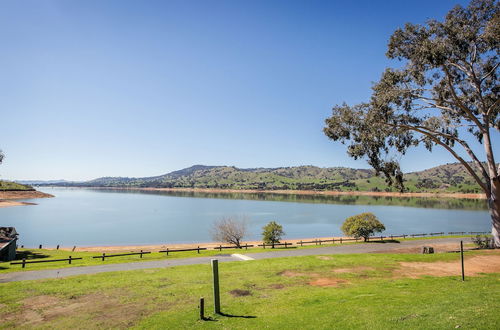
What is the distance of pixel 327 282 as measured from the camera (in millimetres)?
20047

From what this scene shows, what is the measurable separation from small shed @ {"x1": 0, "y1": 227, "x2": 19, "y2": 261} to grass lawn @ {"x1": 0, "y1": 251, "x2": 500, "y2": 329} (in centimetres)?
1770

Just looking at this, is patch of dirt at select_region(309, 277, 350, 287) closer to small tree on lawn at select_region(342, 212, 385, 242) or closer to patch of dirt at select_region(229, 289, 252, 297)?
patch of dirt at select_region(229, 289, 252, 297)

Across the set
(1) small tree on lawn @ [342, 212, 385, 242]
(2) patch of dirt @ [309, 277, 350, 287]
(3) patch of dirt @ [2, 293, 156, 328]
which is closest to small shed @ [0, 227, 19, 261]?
(3) patch of dirt @ [2, 293, 156, 328]

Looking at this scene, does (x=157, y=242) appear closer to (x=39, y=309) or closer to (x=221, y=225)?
(x=221, y=225)

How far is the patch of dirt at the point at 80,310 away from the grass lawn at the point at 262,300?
4 cm

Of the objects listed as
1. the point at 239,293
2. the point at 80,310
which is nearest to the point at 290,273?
the point at 239,293

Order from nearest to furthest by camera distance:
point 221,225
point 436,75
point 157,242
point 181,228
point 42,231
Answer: point 436,75, point 221,225, point 157,242, point 42,231, point 181,228

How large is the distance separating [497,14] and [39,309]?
115 ft

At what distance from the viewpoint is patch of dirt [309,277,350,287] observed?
768 inches

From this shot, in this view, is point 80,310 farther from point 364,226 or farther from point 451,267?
point 364,226

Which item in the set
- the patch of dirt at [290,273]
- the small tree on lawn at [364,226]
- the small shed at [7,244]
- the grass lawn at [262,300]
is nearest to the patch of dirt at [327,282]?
the grass lawn at [262,300]

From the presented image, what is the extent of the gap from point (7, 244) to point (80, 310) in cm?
2661

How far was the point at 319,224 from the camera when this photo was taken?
98.6 m

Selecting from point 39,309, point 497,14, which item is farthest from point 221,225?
point 497,14
